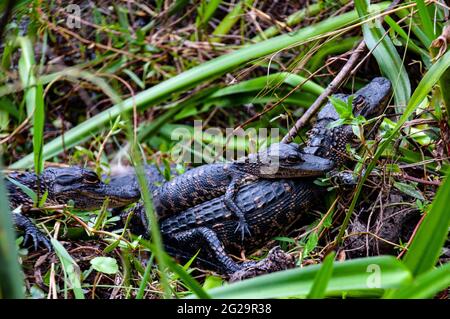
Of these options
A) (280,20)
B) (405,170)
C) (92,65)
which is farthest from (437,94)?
(92,65)

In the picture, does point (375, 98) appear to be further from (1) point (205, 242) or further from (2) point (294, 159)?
(1) point (205, 242)

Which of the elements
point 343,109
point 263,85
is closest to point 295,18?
point 263,85

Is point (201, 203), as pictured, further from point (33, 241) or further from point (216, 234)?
point (33, 241)

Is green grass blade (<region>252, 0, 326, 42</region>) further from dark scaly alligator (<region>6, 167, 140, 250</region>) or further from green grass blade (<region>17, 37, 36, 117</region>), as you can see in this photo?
dark scaly alligator (<region>6, 167, 140, 250</region>)

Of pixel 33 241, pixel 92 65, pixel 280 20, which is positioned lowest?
pixel 33 241

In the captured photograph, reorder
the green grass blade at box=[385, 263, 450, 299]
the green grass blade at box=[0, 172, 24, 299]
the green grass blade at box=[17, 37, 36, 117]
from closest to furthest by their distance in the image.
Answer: the green grass blade at box=[0, 172, 24, 299] < the green grass blade at box=[385, 263, 450, 299] < the green grass blade at box=[17, 37, 36, 117]

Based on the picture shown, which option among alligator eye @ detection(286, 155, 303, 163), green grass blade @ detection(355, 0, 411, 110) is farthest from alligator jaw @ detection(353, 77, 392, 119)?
alligator eye @ detection(286, 155, 303, 163)
